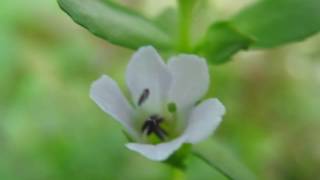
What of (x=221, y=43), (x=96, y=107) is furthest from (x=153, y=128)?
(x=96, y=107)

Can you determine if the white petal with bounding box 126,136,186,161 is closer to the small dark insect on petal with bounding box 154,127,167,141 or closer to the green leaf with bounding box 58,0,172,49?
the small dark insect on petal with bounding box 154,127,167,141

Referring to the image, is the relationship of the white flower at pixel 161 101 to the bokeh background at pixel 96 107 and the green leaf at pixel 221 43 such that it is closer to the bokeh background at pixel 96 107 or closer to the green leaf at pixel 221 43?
the green leaf at pixel 221 43

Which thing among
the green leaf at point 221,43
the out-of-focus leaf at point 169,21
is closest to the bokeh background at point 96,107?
the out-of-focus leaf at point 169,21

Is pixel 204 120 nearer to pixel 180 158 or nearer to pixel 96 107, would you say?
pixel 180 158

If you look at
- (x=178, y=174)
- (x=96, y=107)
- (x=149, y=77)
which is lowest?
(x=96, y=107)

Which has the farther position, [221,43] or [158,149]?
[221,43]
